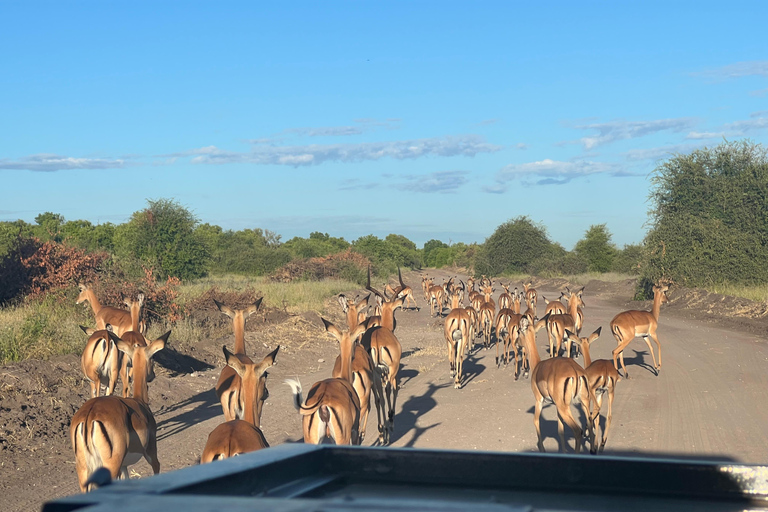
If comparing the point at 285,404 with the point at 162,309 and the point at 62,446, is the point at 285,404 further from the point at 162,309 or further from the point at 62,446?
the point at 162,309

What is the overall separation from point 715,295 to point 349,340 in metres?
22.4

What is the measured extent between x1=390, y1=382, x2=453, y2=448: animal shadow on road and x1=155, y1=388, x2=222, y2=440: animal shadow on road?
9.39ft

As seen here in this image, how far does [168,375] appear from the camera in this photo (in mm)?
13438

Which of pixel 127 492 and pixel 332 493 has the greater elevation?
pixel 127 492

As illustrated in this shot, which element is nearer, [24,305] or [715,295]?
[24,305]

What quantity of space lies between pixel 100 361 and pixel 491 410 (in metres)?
5.86

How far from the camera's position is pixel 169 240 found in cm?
2953

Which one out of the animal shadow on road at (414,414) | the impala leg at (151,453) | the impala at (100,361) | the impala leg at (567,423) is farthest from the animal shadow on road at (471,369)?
the impala leg at (151,453)

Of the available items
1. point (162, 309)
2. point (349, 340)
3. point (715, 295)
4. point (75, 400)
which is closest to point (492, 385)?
point (349, 340)

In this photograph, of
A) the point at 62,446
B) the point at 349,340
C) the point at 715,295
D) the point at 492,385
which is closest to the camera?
the point at 349,340

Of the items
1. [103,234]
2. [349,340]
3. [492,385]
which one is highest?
[103,234]

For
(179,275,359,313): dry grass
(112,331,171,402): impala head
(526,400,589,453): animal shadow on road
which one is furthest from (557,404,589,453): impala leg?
(179,275,359,313): dry grass

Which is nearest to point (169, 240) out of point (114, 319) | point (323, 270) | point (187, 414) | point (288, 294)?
point (288, 294)

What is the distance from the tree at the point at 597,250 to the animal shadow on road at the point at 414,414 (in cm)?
5178
